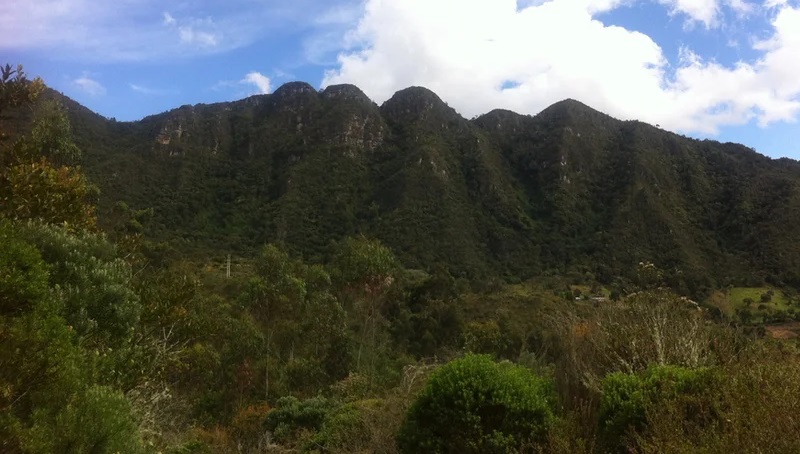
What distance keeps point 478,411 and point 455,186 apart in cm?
7790

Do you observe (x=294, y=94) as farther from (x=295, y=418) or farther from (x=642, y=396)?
(x=642, y=396)

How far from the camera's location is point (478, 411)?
9.09 metres

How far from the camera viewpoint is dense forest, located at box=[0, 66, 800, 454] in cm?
664

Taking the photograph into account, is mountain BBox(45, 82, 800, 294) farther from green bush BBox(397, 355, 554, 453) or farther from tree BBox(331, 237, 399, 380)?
green bush BBox(397, 355, 554, 453)

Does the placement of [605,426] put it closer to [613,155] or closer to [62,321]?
[62,321]

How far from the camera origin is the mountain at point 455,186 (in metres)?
67.7

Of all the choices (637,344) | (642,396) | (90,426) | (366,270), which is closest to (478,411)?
(642,396)

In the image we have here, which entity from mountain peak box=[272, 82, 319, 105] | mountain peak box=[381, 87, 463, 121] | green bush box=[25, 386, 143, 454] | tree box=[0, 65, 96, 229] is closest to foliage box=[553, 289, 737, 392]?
green bush box=[25, 386, 143, 454]

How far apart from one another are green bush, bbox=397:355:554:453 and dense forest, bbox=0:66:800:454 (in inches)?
1.7

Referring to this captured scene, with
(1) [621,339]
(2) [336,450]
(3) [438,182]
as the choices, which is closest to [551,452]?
(1) [621,339]

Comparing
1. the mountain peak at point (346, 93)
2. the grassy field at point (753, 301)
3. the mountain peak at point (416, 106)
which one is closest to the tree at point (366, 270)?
the grassy field at point (753, 301)

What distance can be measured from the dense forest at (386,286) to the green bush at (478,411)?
0.04 m

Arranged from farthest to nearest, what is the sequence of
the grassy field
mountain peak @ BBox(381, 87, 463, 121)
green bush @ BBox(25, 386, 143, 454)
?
mountain peak @ BBox(381, 87, 463, 121) < the grassy field < green bush @ BBox(25, 386, 143, 454)

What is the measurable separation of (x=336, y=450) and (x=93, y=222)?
6.71 m
